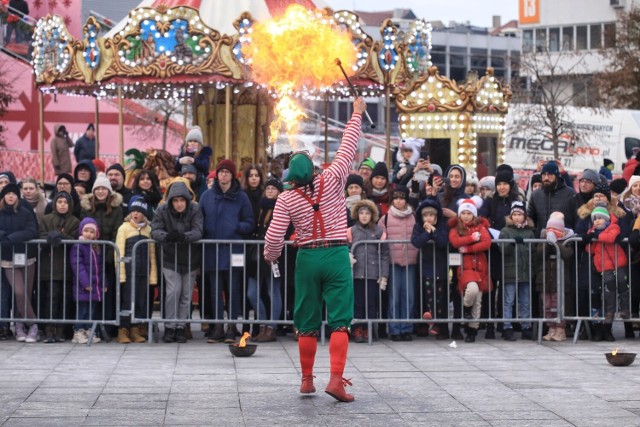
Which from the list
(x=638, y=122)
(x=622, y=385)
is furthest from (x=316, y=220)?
(x=638, y=122)

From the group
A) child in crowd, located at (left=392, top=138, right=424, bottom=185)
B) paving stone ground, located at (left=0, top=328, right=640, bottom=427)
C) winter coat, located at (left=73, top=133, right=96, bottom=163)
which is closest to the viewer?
paving stone ground, located at (left=0, top=328, right=640, bottom=427)

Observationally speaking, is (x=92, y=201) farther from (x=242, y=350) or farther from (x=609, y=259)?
(x=609, y=259)

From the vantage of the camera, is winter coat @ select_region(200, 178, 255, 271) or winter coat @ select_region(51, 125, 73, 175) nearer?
winter coat @ select_region(200, 178, 255, 271)

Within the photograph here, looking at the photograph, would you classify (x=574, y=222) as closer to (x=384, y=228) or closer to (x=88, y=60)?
(x=384, y=228)

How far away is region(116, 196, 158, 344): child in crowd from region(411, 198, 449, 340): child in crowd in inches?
112

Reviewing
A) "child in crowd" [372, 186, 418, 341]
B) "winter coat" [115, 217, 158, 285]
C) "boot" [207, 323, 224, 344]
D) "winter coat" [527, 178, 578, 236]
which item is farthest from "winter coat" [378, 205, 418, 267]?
"winter coat" [115, 217, 158, 285]

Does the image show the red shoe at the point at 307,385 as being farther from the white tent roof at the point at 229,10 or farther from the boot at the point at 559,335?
the white tent roof at the point at 229,10

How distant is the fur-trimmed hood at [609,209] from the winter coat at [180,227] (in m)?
4.12

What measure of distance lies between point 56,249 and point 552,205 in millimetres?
5467

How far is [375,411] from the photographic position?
9.47 meters

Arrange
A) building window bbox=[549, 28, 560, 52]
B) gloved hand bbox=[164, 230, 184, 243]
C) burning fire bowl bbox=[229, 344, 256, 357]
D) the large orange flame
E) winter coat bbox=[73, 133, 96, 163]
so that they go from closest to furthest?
1. burning fire bowl bbox=[229, 344, 256, 357]
2. gloved hand bbox=[164, 230, 184, 243]
3. the large orange flame
4. winter coat bbox=[73, 133, 96, 163]
5. building window bbox=[549, 28, 560, 52]

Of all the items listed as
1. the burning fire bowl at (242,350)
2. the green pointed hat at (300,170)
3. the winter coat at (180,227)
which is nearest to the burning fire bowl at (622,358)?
the burning fire bowl at (242,350)

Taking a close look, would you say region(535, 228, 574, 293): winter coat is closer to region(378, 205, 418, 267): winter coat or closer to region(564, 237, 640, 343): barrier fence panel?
region(564, 237, 640, 343): barrier fence panel

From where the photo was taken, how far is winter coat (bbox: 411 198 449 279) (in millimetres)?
13961
